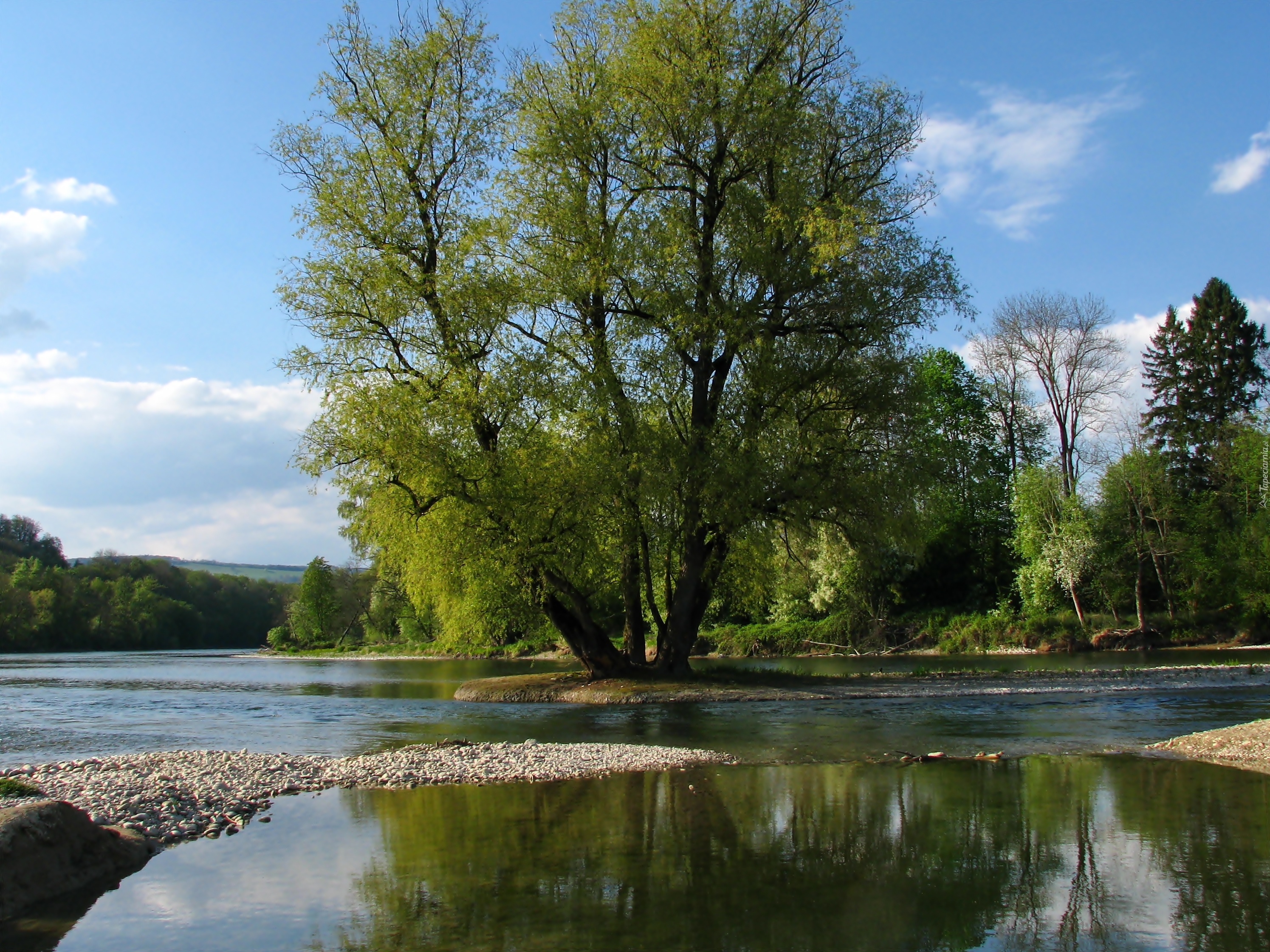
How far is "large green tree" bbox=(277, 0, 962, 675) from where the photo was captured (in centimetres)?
2225

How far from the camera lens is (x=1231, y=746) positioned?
13.2 metres

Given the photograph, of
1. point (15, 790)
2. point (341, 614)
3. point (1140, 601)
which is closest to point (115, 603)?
point (341, 614)

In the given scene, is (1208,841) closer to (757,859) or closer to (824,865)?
(824,865)

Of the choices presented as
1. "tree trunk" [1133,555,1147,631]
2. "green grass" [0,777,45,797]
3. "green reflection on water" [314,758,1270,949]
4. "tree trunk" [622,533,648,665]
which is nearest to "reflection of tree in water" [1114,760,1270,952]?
"green reflection on water" [314,758,1270,949]

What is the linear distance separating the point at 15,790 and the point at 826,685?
66.1 feet

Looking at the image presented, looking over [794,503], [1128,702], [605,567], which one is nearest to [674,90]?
[794,503]

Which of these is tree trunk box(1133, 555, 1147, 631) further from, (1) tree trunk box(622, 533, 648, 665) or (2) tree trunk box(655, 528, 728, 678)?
(1) tree trunk box(622, 533, 648, 665)

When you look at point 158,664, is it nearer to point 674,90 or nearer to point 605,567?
point 605,567

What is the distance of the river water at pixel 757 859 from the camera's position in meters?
6.06

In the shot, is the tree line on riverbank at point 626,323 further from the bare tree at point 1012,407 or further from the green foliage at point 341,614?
the green foliage at point 341,614

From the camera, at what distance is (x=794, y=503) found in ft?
76.0

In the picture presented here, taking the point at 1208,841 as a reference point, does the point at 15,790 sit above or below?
above

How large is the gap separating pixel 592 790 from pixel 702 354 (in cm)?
1499

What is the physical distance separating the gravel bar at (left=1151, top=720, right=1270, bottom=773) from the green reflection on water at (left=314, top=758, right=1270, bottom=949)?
1148mm
